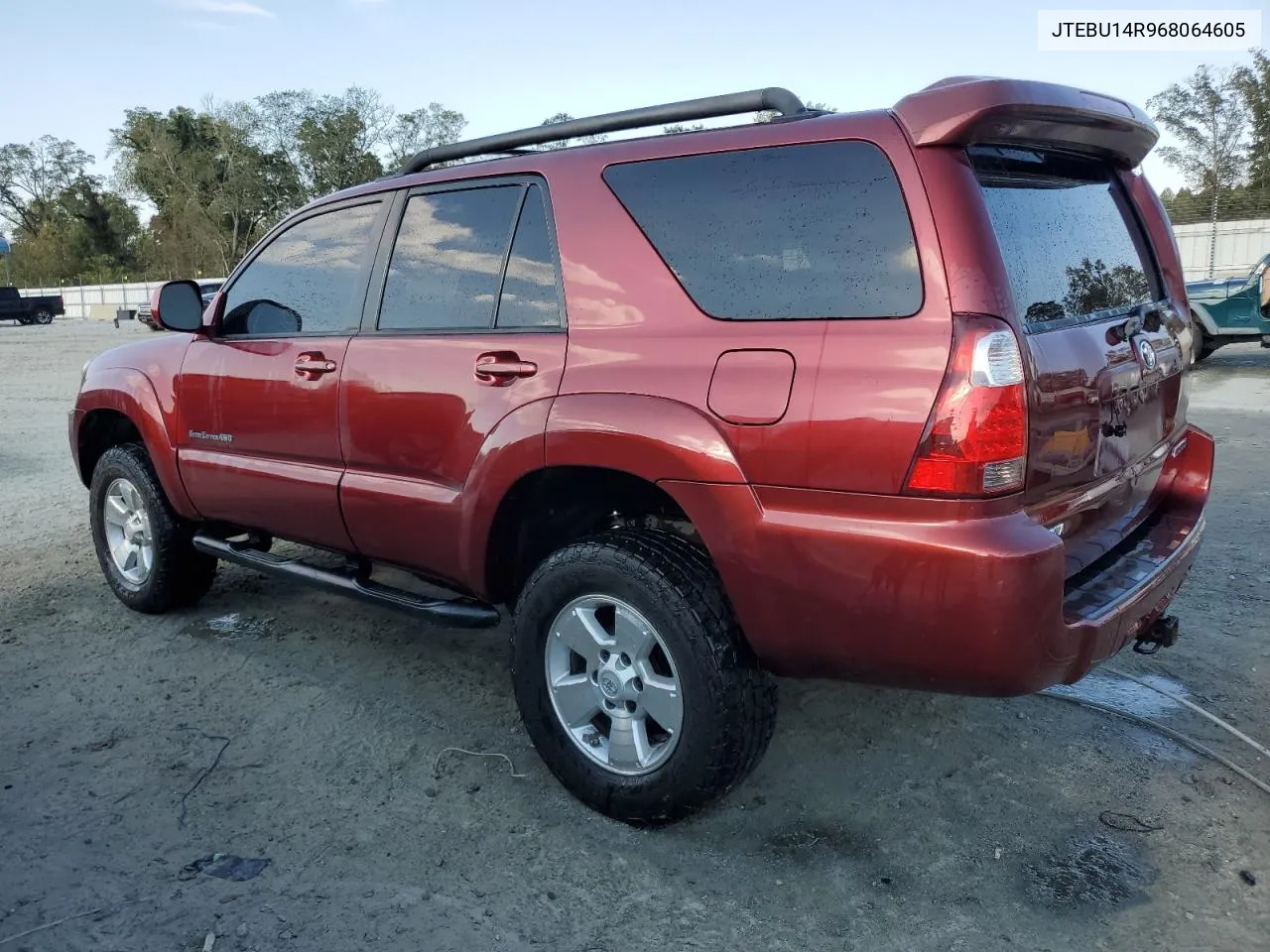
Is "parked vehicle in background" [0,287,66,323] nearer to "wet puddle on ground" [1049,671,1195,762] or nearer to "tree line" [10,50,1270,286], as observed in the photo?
"tree line" [10,50,1270,286]

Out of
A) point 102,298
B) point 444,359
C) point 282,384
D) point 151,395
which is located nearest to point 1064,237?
point 444,359

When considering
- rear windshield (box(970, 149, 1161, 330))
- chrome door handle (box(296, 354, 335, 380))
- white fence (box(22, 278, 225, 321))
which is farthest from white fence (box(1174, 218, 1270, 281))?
white fence (box(22, 278, 225, 321))

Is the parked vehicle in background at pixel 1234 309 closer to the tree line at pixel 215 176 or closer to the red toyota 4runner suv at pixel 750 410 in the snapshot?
the red toyota 4runner suv at pixel 750 410

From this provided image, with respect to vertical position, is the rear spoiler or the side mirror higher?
the rear spoiler

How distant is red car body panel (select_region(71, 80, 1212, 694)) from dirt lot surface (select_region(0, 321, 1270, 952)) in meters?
A: 0.57

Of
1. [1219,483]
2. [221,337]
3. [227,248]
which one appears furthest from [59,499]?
[227,248]

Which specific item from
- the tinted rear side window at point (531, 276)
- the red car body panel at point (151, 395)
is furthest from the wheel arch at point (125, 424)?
the tinted rear side window at point (531, 276)

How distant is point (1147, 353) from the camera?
3.00 meters

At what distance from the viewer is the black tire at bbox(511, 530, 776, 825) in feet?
8.96

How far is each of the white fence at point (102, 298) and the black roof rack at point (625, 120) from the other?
181 feet

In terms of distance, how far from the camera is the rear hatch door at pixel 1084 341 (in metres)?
2.53

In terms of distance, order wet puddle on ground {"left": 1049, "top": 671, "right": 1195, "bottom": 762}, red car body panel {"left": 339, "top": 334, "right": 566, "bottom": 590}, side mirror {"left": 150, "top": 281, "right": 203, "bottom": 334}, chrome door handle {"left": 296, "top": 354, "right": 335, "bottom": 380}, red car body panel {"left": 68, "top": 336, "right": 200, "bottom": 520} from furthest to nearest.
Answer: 1. red car body panel {"left": 68, "top": 336, "right": 200, "bottom": 520}
2. side mirror {"left": 150, "top": 281, "right": 203, "bottom": 334}
3. chrome door handle {"left": 296, "top": 354, "right": 335, "bottom": 380}
4. wet puddle on ground {"left": 1049, "top": 671, "right": 1195, "bottom": 762}
5. red car body panel {"left": 339, "top": 334, "right": 566, "bottom": 590}

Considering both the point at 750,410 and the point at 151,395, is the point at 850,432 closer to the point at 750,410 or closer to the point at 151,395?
the point at 750,410

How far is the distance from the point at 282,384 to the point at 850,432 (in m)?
2.41
